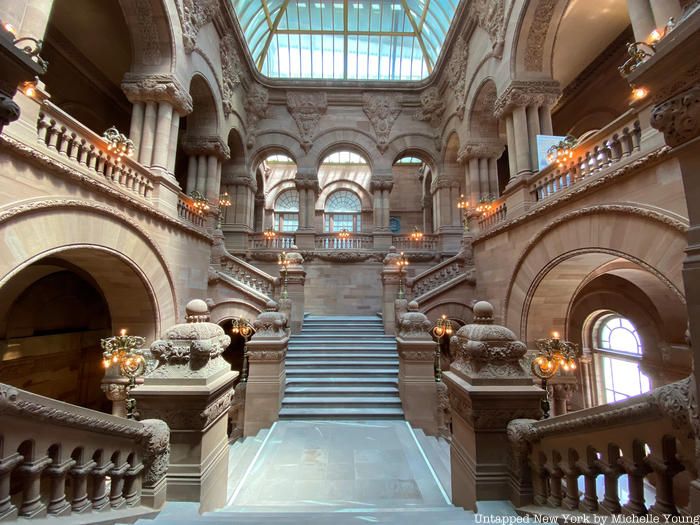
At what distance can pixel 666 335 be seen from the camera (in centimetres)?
804

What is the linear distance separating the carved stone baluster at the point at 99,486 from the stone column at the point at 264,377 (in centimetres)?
471

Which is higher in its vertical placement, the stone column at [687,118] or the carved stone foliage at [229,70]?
the carved stone foliage at [229,70]

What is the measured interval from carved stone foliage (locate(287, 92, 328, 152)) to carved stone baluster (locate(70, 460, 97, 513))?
1688 centimetres

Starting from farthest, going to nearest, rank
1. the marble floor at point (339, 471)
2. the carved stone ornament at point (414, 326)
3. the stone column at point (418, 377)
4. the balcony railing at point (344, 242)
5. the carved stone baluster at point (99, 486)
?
the balcony railing at point (344, 242)
the carved stone ornament at point (414, 326)
the stone column at point (418, 377)
the marble floor at point (339, 471)
the carved stone baluster at point (99, 486)

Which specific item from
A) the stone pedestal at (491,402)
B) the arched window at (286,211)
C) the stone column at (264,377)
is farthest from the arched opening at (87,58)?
the stone pedestal at (491,402)

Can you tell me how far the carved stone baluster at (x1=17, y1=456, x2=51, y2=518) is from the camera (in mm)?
2020

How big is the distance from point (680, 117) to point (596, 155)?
19.4ft

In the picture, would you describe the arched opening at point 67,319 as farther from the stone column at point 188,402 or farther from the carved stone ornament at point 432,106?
the carved stone ornament at point 432,106

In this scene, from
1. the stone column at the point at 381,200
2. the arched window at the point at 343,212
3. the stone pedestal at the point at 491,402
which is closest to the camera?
the stone pedestal at the point at 491,402

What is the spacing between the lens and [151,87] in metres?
9.41

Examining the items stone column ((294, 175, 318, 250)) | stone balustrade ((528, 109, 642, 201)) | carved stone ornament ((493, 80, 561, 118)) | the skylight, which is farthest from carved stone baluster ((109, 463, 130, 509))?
the skylight

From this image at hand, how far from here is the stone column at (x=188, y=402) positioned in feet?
10.6

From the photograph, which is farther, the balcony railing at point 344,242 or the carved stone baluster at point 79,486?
the balcony railing at point 344,242

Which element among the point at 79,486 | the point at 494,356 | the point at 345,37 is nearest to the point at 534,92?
the point at 494,356
